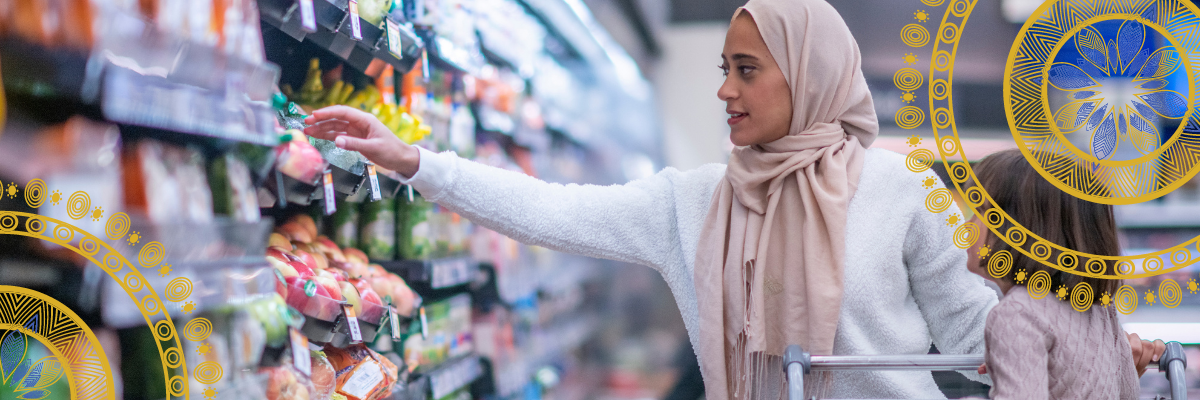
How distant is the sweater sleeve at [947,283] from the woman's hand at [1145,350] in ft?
0.73

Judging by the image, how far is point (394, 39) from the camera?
5.87 ft

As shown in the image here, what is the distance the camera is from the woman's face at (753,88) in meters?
1.41

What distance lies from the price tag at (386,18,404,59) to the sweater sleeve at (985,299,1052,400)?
51.6 inches

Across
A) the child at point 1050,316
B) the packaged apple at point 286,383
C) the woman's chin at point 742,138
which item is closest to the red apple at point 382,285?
the packaged apple at point 286,383

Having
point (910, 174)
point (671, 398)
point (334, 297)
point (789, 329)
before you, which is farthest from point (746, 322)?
point (671, 398)

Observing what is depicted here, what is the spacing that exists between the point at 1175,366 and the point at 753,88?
2.57ft

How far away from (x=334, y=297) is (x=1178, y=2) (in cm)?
160

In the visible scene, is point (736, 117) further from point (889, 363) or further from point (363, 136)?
point (363, 136)

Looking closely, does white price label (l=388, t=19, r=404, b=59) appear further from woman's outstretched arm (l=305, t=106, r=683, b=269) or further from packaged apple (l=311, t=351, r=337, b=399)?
packaged apple (l=311, t=351, r=337, b=399)

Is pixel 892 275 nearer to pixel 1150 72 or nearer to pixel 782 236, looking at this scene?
pixel 782 236

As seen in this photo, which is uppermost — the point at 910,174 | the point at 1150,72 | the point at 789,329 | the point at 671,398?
the point at 1150,72

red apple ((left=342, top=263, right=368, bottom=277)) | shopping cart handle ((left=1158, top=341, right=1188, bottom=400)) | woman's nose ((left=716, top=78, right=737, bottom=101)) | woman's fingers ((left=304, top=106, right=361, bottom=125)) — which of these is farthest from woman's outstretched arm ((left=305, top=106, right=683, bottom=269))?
shopping cart handle ((left=1158, top=341, right=1188, bottom=400))

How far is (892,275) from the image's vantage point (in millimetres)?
1421

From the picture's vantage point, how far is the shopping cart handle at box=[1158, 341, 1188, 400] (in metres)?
1.16
